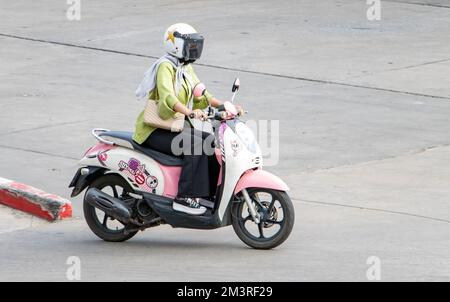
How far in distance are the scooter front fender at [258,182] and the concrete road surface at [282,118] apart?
20.8 inches

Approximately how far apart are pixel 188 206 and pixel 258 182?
0.63m

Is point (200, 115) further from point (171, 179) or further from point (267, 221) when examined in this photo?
point (267, 221)

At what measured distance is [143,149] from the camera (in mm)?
9898

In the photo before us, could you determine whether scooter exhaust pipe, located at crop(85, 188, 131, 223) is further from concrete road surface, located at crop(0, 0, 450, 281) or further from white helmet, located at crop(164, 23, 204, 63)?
white helmet, located at crop(164, 23, 204, 63)

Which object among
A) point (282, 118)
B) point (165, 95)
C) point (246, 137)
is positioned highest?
point (282, 118)

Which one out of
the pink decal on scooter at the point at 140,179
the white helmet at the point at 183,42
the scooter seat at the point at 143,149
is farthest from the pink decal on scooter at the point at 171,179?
the white helmet at the point at 183,42

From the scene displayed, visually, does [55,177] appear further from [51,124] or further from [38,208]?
[51,124]

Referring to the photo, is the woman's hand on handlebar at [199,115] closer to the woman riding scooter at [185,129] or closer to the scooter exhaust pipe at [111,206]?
the woman riding scooter at [185,129]

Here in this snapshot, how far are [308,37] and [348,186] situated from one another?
821cm

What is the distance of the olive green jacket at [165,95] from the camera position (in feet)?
31.7

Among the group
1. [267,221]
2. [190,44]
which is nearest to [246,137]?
[267,221]

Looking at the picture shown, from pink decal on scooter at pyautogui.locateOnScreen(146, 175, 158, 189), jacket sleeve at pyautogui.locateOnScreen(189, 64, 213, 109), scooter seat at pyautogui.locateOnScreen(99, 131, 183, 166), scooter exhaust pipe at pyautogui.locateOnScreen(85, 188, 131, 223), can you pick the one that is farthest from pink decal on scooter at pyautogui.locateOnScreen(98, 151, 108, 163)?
jacket sleeve at pyautogui.locateOnScreen(189, 64, 213, 109)

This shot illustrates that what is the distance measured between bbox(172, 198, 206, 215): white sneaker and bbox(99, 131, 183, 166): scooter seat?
296 millimetres

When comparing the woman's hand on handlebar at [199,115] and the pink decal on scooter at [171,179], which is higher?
the woman's hand on handlebar at [199,115]
